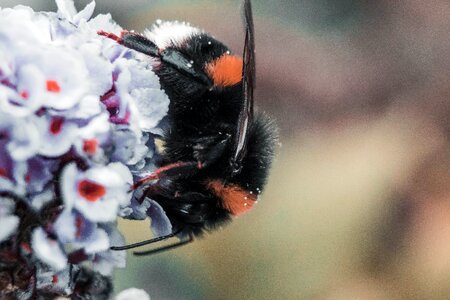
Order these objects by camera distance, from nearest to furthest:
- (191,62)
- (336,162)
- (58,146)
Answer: (58,146)
(191,62)
(336,162)

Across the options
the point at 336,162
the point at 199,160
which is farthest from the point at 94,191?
the point at 336,162

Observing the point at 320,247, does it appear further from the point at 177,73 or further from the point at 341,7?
the point at 177,73

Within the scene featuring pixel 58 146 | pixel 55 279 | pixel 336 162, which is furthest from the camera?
pixel 336 162

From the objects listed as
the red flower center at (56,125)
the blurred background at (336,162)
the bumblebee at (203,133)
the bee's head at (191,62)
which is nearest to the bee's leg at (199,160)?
the bumblebee at (203,133)

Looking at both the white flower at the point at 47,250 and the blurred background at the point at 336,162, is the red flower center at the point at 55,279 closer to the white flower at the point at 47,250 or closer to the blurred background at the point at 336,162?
the white flower at the point at 47,250

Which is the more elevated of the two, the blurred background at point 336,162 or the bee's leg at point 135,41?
the blurred background at point 336,162

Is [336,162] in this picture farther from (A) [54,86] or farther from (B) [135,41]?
(A) [54,86]

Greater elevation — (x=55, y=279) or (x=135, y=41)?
(x=135, y=41)
